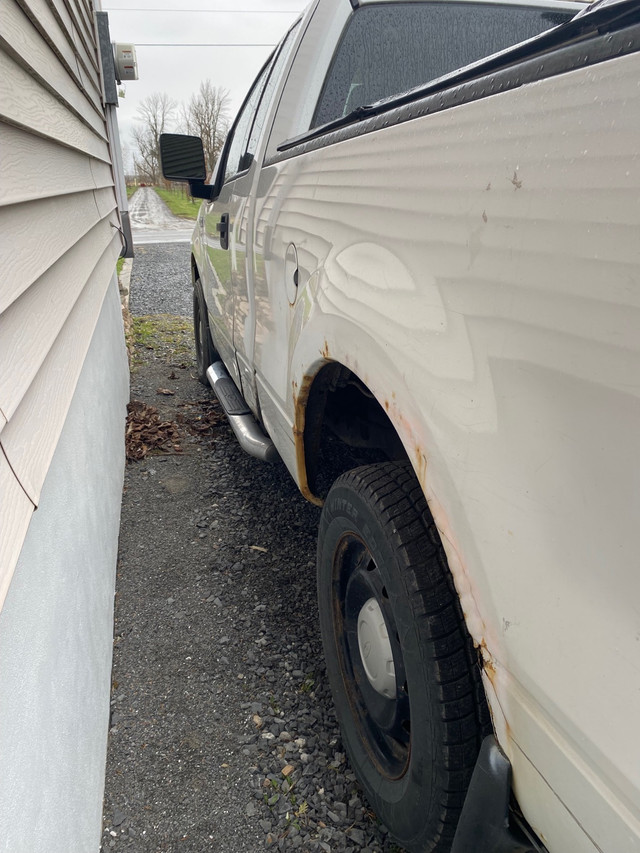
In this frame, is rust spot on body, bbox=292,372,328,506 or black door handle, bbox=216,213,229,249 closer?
rust spot on body, bbox=292,372,328,506

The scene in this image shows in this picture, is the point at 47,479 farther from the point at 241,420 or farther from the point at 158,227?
the point at 158,227

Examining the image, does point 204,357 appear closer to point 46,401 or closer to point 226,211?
point 226,211

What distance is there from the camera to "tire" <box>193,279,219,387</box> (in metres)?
4.48

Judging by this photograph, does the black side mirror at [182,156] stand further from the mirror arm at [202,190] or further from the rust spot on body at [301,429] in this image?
the rust spot on body at [301,429]

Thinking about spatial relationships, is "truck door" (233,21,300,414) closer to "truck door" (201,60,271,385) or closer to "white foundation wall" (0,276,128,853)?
"truck door" (201,60,271,385)

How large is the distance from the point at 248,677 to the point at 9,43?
82.4 inches

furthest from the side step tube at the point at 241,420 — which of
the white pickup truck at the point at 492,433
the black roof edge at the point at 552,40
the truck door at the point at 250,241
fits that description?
the black roof edge at the point at 552,40

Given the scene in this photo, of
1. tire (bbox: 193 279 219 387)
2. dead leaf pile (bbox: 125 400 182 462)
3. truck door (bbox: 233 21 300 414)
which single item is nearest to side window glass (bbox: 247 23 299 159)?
truck door (bbox: 233 21 300 414)

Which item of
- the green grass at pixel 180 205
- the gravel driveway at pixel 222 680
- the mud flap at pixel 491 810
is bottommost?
the green grass at pixel 180 205

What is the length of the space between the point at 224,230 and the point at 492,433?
2583mm

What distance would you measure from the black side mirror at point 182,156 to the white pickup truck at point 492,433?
5.37ft

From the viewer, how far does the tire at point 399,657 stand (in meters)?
1.27

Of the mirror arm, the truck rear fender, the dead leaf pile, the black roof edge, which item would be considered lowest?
the dead leaf pile

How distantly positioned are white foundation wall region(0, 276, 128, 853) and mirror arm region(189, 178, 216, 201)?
5.54ft
